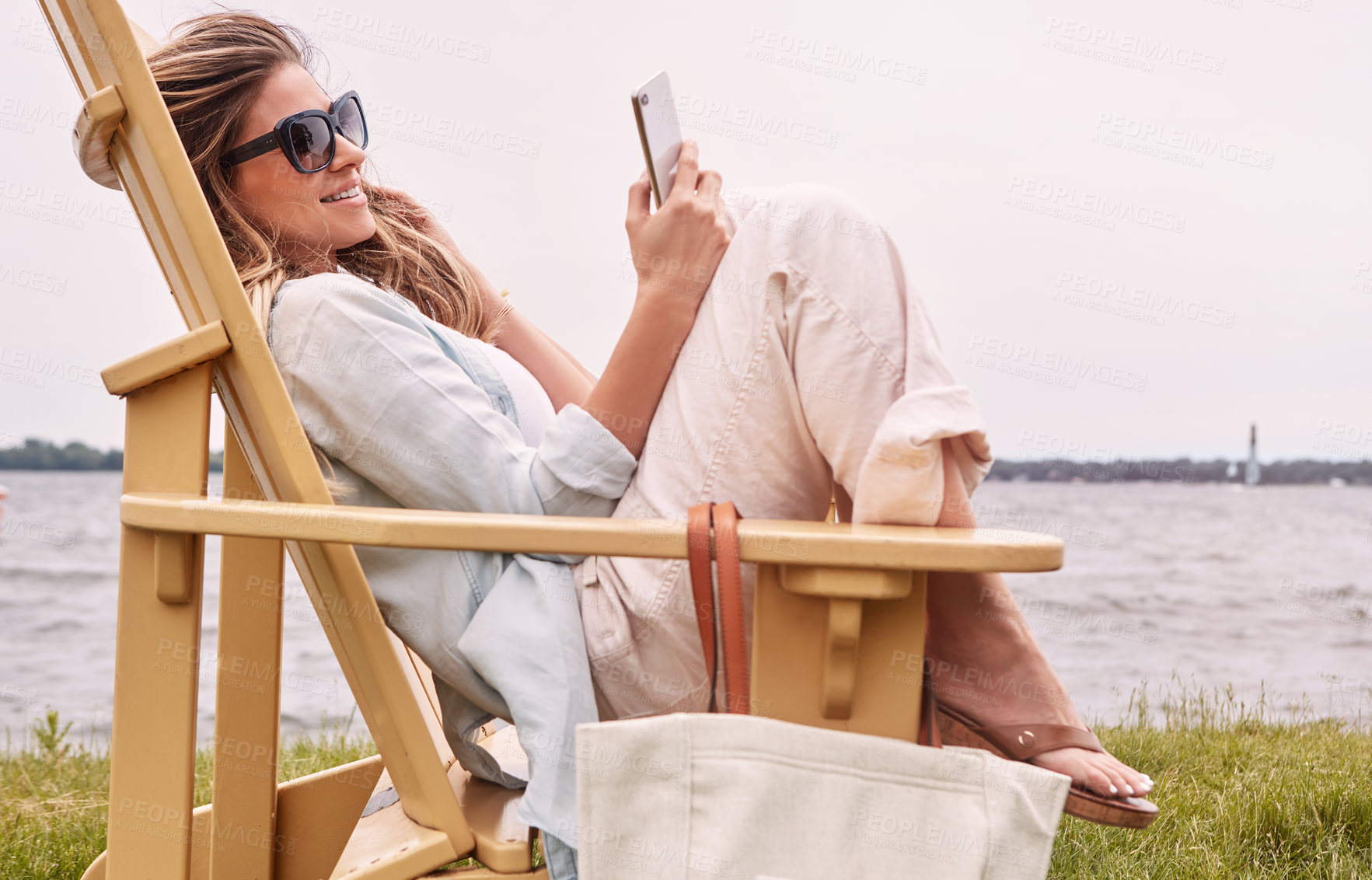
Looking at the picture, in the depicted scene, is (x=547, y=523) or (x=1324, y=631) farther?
(x=1324, y=631)

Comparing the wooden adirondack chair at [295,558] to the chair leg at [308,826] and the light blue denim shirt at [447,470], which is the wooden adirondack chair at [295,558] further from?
the chair leg at [308,826]

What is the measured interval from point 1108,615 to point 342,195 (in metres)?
12.4

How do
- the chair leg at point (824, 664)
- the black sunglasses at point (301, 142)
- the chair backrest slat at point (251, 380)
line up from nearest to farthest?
1. the chair leg at point (824, 664)
2. the chair backrest slat at point (251, 380)
3. the black sunglasses at point (301, 142)

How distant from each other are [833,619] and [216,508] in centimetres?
71

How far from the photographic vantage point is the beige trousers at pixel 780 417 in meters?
1.20

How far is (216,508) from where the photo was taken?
115 cm

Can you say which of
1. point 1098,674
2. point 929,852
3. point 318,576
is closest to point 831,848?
point 929,852

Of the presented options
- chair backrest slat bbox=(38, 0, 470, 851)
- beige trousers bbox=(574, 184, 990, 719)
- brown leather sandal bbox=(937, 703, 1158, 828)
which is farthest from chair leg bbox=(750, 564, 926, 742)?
chair backrest slat bbox=(38, 0, 470, 851)

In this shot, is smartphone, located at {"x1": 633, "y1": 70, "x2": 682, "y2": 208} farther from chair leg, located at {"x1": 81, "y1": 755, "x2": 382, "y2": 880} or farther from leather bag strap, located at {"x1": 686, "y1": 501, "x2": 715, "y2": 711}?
chair leg, located at {"x1": 81, "y1": 755, "x2": 382, "y2": 880}

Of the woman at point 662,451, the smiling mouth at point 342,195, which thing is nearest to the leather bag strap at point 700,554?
the woman at point 662,451

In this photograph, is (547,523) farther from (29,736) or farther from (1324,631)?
(1324,631)

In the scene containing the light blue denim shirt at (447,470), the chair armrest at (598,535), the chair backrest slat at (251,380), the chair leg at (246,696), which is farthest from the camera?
the chair leg at (246,696)

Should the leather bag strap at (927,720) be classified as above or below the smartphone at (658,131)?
below

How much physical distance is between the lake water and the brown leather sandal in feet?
0.92
